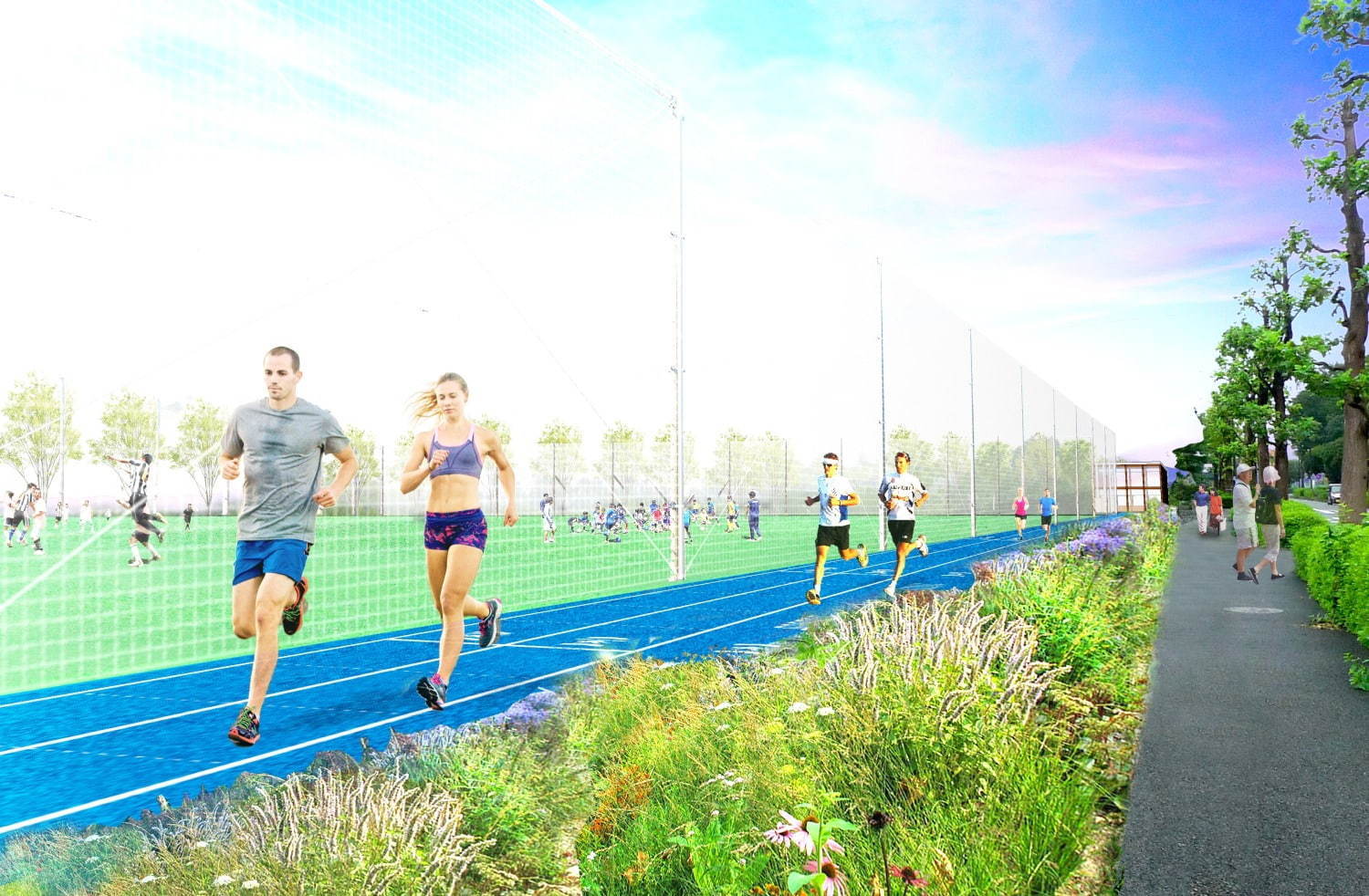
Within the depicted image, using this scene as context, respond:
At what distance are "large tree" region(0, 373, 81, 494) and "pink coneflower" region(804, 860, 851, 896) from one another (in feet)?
11.7

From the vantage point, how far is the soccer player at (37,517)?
184 inches

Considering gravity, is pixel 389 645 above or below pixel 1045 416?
below

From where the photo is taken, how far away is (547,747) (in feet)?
17.7

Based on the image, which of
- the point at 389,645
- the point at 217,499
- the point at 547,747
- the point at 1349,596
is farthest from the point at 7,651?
the point at 1349,596

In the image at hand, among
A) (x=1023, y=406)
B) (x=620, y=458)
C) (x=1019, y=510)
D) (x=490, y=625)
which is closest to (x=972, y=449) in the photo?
(x=1019, y=510)

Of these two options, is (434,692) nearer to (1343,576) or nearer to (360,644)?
(360,644)

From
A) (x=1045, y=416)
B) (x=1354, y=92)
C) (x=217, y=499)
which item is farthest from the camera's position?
(x=1045, y=416)

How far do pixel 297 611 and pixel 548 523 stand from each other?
20.4ft

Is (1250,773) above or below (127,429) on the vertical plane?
below

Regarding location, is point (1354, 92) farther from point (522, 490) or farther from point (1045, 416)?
point (522, 490)

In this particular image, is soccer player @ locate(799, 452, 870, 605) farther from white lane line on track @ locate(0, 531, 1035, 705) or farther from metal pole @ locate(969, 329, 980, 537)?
metal pole @ locate(969, 329, 980, 537)

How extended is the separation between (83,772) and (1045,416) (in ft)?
116

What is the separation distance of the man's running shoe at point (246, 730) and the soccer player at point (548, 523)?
14.9 feet

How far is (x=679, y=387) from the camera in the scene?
42.5 ft
